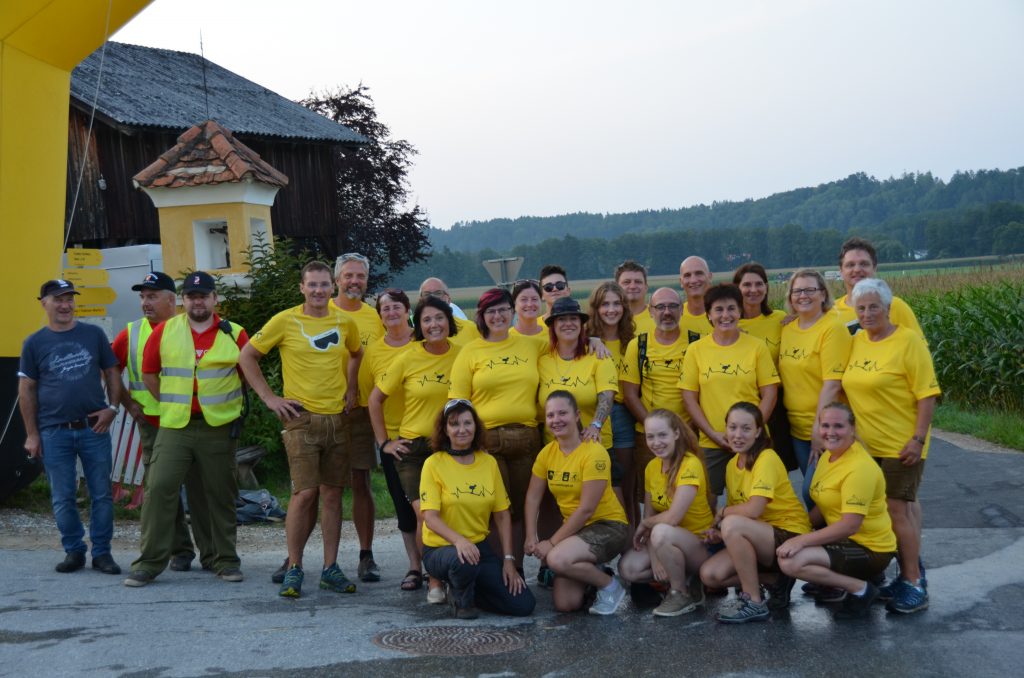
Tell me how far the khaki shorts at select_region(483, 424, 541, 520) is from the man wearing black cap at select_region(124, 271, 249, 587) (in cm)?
188

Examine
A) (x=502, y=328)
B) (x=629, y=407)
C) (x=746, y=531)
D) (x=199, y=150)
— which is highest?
(x=199, y=150)

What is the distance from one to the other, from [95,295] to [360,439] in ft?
18.2

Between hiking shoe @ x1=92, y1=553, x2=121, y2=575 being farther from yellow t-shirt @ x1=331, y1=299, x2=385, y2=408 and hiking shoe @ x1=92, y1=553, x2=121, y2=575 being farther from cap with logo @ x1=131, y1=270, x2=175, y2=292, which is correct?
yellow t-shirt @ x1=331, y1=299, x2=385, y2=408

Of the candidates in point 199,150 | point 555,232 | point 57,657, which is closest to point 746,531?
point 57,657

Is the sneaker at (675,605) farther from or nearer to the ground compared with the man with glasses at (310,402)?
nearer to the ground

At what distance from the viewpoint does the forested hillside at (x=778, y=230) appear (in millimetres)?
40625

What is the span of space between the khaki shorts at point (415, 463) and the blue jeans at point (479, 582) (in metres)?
0.59

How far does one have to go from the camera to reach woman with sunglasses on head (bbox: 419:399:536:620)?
6215 millimetres

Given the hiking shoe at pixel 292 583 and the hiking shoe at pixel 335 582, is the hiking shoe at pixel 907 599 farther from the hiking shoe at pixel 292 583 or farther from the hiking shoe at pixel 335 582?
the hiking shoe at pixel 292 583

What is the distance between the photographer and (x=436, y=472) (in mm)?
6348

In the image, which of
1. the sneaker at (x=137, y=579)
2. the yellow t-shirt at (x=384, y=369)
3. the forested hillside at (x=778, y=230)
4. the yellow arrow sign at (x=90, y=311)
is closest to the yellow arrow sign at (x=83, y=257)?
the yellow arrow sign at (x=90, y=311)

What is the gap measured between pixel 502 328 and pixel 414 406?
0.77 m

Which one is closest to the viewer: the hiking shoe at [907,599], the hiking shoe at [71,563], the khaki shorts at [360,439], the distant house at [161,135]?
the hiking shoe at [907,599]

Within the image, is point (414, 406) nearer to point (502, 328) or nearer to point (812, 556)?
point (502, 328)
